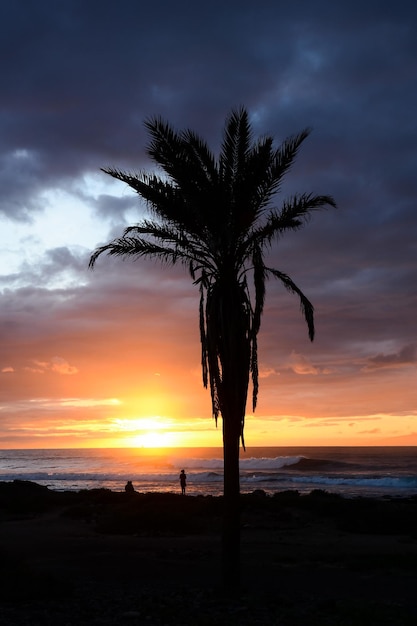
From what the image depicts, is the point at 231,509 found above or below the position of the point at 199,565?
above

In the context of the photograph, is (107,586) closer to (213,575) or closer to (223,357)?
(213,575)

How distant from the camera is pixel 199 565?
53.6 feet

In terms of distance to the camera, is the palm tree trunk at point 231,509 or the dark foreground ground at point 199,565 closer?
the dark foreground ground at point 199,565

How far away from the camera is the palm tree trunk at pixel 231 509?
12383 millimetres

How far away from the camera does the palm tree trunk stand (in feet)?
40.6

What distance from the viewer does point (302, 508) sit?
3238 centimetres

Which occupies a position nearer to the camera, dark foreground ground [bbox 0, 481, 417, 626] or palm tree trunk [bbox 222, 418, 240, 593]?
dark foreground ground [bbox 0, 481, 417, 626]

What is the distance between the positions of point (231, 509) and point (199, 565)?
484cm

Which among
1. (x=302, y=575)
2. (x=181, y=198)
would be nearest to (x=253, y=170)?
(x=181, y=198)

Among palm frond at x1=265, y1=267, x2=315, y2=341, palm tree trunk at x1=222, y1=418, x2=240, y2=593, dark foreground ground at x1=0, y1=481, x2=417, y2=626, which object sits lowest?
dark foreground ground at x1=0, y1=481, x2=417, y2=626

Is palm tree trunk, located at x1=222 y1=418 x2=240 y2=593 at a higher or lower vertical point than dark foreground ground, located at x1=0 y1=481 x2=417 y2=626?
higher

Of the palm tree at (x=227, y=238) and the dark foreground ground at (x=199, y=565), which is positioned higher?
the palm tree at (x=227, y=238)

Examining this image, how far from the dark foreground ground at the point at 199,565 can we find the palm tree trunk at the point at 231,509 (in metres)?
0.48

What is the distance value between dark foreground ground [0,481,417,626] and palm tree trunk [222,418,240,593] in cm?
48
